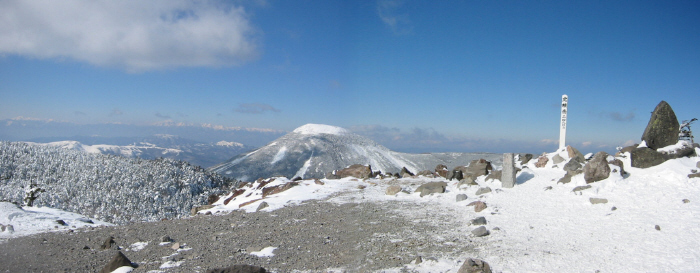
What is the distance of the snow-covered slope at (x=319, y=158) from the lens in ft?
108

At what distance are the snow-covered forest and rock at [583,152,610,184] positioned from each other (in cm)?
2223

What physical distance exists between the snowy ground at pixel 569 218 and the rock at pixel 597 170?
0.78 feet

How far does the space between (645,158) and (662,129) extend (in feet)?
7.24

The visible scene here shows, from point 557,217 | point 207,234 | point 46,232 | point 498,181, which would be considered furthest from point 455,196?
point 46,232

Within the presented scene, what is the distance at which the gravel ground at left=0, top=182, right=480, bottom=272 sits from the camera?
7973 millimetres

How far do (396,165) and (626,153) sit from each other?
22.5 meters

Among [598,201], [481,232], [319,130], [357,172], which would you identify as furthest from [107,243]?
[319,130]

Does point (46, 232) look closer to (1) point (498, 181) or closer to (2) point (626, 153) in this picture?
(1) point (498, 181)

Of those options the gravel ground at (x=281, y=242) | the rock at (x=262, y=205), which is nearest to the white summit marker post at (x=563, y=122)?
the gravel ground at (x=281, y=242)

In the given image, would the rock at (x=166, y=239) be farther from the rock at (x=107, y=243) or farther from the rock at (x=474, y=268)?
the rock at (x=474, y=268)

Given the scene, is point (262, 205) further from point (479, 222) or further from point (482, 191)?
point (482, 191)

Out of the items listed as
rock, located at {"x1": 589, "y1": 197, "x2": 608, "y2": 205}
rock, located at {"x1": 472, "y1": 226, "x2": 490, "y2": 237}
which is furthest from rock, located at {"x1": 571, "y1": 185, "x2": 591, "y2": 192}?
rock, located at {"x1": 472, "y1": 226, "x2": 490, "y2": 237}

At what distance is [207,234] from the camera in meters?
11.1

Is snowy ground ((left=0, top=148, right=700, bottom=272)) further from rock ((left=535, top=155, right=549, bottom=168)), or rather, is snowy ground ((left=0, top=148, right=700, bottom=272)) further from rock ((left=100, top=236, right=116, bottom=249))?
rock ((left=100, top=236, right=116, bottom=249))
